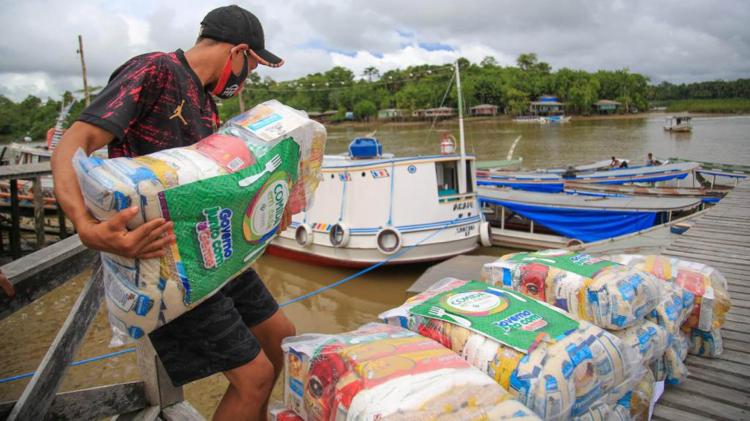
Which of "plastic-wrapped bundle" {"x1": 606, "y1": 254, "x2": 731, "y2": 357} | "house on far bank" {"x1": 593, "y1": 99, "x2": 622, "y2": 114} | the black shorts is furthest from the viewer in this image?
"house on far bank" {"x1": 593, "y1": 99, "x2": 622, "y2": 114}

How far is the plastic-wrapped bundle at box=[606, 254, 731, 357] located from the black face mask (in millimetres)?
2512

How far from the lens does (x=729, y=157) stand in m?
26.5

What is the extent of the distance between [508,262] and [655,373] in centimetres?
99

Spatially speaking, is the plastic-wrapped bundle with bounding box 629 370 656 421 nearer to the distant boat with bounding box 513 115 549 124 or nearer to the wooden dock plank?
the wooden dock plank

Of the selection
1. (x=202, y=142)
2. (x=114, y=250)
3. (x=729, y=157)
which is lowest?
(x=729, y=157)

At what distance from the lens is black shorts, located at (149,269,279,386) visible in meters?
1.60

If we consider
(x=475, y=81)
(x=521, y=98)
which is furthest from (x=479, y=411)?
(x=521, y=98)

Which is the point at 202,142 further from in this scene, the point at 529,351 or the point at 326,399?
the point at 529,351

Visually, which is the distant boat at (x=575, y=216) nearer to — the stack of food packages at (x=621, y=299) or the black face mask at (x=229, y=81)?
the stack of food packages at (x=621, y=299)

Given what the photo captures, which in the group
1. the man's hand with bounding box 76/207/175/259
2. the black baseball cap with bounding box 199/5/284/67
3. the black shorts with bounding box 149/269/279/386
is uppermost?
the black baseball cap with bounding box 199/5/284/67

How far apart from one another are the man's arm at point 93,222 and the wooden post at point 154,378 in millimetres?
723

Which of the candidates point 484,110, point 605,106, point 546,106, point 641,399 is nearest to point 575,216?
point 641,399

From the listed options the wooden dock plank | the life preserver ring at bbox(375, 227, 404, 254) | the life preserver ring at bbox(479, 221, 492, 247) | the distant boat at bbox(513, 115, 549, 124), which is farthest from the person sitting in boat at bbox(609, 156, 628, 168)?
the distant boat at bbox(513, 115, 549, 124)

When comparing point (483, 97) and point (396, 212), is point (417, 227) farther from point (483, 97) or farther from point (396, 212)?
point (483, 97)
